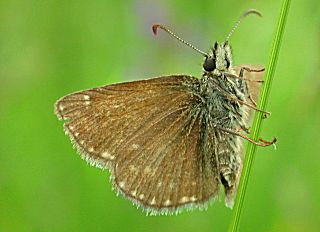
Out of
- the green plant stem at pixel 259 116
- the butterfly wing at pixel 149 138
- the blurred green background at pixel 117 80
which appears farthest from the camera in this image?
the blurred green background at pixel 117 80

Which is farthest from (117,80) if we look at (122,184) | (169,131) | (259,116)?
(259,116)

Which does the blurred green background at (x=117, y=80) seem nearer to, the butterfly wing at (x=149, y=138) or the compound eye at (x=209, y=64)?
the butterfly wing at (x=149, y=138)

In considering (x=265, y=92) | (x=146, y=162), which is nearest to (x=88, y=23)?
(x=146, y=162)

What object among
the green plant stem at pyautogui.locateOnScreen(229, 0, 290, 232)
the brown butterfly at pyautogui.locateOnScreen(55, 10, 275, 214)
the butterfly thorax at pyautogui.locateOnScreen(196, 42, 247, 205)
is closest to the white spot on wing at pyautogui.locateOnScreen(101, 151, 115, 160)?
the brown butterfly at pyautogui.locateOnScreen(55, 10, 275, 214)

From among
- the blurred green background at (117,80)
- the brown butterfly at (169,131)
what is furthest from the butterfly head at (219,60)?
the blurred green background at (117,80)

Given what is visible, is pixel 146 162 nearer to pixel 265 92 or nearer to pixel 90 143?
Result: pixel 90 143

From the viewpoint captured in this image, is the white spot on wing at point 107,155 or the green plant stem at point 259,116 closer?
the green plant stem at point 259,116
